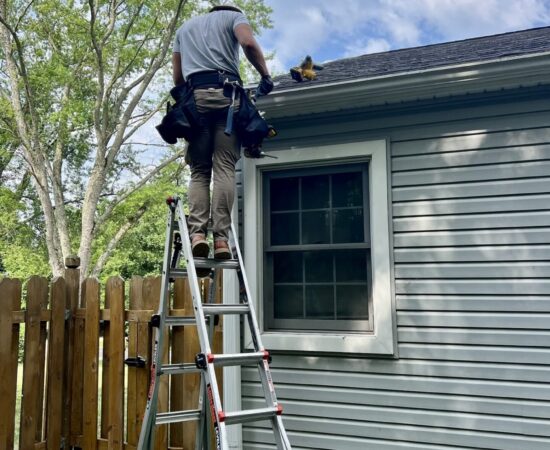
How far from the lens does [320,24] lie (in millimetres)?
23938

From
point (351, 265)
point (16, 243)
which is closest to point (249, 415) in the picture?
point (351, 265)

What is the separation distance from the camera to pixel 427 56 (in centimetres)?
464

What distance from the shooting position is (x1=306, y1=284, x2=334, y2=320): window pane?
3852 mm

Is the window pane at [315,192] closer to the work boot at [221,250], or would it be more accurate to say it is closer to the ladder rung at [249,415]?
the work boot at [221,250]

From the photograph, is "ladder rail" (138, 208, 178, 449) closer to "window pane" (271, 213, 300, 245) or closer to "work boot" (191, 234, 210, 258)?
"work boot" (191, 234, 210, 258)

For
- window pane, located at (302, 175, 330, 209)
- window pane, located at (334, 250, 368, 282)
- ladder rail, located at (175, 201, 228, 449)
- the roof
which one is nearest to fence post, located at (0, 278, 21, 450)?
ladder rail, located at (175, 201, 228, 449)

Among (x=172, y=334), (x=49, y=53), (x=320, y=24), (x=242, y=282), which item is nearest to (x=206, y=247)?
(x=242, y=282)

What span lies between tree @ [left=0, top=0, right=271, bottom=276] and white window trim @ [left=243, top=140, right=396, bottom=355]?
34.0ft

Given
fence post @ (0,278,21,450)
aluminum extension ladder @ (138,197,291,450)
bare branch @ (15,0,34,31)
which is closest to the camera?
aluminum extension ladder @ (138,197,291,450)

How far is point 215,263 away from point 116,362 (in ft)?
5.29

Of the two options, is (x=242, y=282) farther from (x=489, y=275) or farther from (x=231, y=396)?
(x=489, y=275)

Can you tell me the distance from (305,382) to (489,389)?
4.34 ft

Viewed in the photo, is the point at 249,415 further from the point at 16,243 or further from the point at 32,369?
the point at 16,243

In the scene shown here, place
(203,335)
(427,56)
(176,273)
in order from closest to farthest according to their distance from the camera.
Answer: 1. (203,335)
2. (176,273)
3. (427,56)
